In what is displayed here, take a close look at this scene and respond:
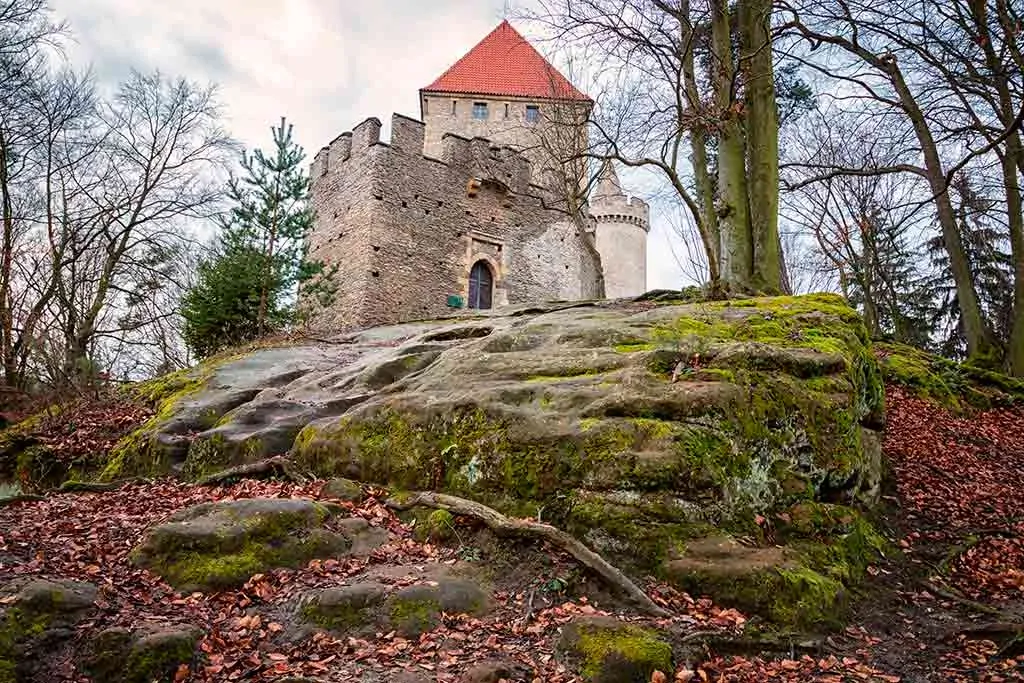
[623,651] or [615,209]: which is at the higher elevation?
[615,209]

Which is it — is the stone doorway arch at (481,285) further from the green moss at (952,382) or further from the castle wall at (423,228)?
the green moss at (952,382)

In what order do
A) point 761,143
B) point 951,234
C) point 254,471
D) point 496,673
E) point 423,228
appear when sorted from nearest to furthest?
point 496,673 → point 254,471 → point 761,143 → point 951,234 → point 423,228

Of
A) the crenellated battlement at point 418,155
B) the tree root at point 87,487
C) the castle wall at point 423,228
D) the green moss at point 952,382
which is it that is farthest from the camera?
the crenellated battlement at point 418,155

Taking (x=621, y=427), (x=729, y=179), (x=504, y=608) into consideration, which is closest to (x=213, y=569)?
(x=504, y=608)

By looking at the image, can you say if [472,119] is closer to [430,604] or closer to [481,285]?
[481,285]

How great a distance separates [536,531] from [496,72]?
98.3 ft

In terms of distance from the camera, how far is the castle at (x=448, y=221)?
2031 cm

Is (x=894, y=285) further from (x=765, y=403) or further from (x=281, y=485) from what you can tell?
(x=281, y=485)

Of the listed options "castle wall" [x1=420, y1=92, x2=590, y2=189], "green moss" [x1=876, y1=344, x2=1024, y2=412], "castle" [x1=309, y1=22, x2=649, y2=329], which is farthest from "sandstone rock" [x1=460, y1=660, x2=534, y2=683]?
"castle wall" [x1=420, y1=92, x2=590, y2=189]

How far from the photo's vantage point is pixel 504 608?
405 cm

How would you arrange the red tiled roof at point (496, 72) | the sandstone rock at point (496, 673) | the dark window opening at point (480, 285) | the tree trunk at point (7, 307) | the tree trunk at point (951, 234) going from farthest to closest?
the red tiled roof at point (496, 72), the dark window opening at point (480, 285), the tree trunk at point (951, 234), the tree trunk at point (7, 307), the sandstone rock at point (496, 673)

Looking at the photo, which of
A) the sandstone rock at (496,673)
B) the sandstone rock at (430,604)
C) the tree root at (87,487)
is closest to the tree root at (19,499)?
the tree root at (87,487)

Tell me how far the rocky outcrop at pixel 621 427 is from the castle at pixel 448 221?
429 inches

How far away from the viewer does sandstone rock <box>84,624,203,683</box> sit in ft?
10.3
